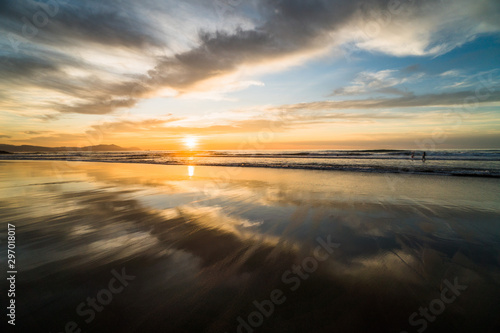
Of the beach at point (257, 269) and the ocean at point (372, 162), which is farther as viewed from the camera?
the ocean at point (372, 162)

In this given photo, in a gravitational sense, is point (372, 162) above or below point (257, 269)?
above

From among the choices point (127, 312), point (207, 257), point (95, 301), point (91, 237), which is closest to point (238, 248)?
point (207, 257)

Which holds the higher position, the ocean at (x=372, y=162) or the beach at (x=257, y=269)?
the ocean at (x=372, y=162)

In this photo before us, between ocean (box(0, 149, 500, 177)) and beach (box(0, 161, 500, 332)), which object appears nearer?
beach (box(0, 161, 500, 332))

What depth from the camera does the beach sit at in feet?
9.22

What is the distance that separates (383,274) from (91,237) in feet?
21.9

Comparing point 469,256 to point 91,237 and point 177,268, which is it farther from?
point 91,237

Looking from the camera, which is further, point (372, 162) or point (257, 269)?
point (372, 162)

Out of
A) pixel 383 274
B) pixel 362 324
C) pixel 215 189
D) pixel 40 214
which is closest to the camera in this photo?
pixel 362 324

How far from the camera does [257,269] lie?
3914mm

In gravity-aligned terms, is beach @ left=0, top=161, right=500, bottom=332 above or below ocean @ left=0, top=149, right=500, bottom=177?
below

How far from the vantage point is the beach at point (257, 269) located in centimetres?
281

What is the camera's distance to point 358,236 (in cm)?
539

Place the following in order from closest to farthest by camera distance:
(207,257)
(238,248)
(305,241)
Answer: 1. (207,257)
2. (238,248)
3. (305,241)
